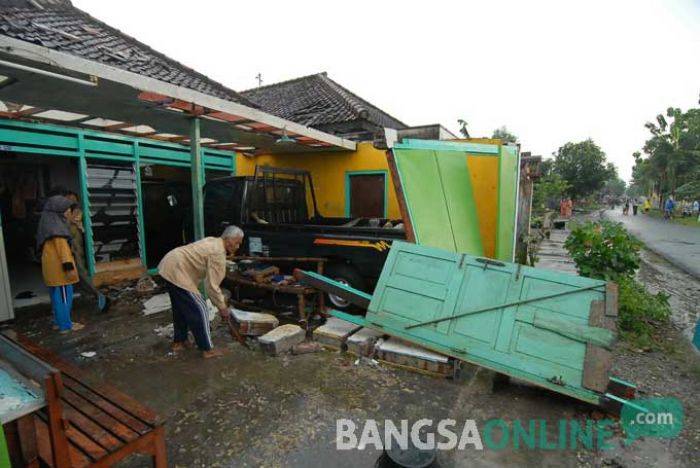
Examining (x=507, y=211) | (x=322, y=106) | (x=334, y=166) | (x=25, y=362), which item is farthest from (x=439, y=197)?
(x=322, y=106)

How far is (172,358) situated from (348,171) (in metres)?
5.41

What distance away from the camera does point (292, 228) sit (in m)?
5.44

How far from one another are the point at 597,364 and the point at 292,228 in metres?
4.02

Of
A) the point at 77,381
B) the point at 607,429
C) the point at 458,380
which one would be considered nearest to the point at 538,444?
the point at 607,429

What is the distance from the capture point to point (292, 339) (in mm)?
4133

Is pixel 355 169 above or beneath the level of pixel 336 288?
above

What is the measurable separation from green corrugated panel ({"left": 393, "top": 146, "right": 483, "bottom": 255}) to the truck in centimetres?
41

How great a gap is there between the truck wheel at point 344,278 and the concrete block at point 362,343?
971 mm

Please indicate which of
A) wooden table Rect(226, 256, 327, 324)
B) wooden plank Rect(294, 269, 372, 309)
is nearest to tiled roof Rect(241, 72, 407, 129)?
wooden table Rect(226, 256, 327, 324)

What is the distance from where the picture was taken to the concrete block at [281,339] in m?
3.95

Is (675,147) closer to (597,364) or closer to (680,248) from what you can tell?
(680,248)

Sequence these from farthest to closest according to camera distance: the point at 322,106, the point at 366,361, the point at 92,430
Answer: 1. the point at 322,106
2. the point at 366,361
3. the point at 92,430

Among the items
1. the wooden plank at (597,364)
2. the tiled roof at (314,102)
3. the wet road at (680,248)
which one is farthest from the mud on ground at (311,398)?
the tiled roof at (314,102)

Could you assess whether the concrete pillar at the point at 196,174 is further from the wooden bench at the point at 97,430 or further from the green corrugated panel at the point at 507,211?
the green corrugated panel at the point at 507,211
